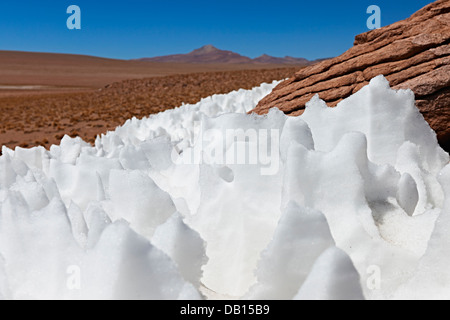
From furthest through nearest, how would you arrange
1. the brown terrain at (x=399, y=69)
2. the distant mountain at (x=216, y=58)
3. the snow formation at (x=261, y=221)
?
the distant mountain at (x=216, y=58) < the brown terrain at (x=399, y=69) < the snow formation at (x=261, y=221)

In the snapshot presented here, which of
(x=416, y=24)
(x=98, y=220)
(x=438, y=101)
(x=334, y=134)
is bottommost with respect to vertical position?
(x=98, y=220)

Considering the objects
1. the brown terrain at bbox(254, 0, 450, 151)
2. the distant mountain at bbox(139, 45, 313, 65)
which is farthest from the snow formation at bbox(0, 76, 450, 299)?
the distant mountain at bbox(139, 45, 313, 65)

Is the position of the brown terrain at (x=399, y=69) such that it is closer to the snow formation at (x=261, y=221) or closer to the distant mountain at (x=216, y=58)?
the snow formation at (x=261, y=221)

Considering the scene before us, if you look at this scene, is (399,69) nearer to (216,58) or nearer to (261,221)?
(261,221)

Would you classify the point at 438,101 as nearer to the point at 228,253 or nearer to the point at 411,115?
the point at 411,115

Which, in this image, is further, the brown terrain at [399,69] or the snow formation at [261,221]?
the brown terrain at [399,69]

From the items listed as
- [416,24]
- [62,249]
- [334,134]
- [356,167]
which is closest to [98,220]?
[62,249]

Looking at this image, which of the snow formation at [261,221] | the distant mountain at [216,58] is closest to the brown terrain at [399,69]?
the snow formation at [261,221]

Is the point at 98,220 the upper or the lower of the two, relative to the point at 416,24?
lower

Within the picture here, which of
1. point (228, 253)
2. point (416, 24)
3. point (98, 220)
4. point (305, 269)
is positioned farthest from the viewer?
point (416, 24)
